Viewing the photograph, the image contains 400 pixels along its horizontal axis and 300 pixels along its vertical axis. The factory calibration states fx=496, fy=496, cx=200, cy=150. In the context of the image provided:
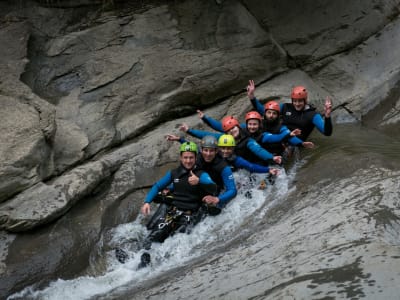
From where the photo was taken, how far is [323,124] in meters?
8.04

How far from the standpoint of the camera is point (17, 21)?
892 cm

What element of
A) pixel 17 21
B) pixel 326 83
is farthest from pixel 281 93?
pixel 17 21

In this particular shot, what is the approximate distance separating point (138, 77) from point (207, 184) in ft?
10.5

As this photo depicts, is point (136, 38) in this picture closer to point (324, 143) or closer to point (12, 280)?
point (324, 143)

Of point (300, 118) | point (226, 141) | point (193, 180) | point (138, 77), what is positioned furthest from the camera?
point (138, 77)

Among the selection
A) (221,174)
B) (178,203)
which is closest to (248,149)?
(221,174)

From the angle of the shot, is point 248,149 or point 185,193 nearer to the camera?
point 185,193

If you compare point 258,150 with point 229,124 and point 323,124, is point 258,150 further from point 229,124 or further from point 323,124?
point 323,124

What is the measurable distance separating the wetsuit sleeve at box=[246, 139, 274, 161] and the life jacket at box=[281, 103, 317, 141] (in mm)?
977

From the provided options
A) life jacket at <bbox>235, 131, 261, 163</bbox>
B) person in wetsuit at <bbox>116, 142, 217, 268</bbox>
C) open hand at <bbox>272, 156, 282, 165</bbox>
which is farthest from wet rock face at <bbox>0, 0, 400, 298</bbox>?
open hand at <bbox>272, 156, 282, 165</bbox>

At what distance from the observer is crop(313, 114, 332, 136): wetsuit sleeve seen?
7.69m

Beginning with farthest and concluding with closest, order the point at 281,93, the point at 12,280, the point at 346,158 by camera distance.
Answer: the point at 281,93 → the point at 346,158 → the point at 12,280

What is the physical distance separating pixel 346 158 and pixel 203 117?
2.65 m

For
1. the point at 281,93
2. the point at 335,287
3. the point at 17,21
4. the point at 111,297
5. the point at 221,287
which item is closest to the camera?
the point at 335,287
